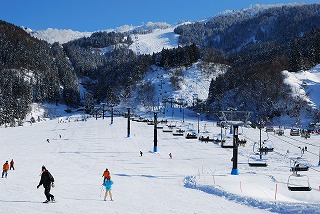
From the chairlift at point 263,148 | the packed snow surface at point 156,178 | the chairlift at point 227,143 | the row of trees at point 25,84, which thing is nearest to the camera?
the packed snow surface at point 156,178

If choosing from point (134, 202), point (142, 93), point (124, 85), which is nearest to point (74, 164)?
point (134, 202)

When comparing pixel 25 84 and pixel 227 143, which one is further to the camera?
pixel 25 84

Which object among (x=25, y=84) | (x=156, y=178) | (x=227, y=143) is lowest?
(x=156, y=178)

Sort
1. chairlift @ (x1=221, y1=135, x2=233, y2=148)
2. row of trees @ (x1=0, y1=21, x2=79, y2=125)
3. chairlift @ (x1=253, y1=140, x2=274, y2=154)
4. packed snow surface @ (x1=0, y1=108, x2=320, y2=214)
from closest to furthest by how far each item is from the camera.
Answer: packed snow surface @ (x1=0, y1=108, x2=320, y2=214) → chairlift @ (x1=253, y1=140, x2=274, y2=154) → chairlift @ (x1=221, y1=135, x2=233, y2=148) → row of trees @ (x1=0, y1=21, x2=79, y2=125)

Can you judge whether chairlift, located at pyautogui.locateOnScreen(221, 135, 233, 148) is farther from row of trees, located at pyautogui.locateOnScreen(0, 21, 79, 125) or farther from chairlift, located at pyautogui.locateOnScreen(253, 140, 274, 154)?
row of trees, located at pyautogui.locateOnScreen(0, 21, 79, 125)

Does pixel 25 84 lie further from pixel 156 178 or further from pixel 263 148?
pixel 156 178

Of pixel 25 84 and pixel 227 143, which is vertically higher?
Answer: pixel 25 84

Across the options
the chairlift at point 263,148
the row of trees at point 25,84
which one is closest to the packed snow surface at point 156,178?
the chairlift at point 263,148

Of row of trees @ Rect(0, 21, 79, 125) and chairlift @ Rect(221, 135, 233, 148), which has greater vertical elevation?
row of trees @ Rect(0, 21, 79, 125)

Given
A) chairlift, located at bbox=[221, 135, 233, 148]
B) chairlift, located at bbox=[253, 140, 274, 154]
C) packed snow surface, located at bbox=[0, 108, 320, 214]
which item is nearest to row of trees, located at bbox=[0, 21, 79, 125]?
packed snow surface, located at bbox=[0, 108, 320, 214]

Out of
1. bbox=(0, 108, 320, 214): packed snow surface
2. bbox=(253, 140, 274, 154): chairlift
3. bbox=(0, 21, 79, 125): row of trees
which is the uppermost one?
bbox=(0, 21, 79, 125): row of trees

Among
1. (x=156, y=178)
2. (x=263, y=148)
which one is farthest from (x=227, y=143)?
(x=156, y=178)

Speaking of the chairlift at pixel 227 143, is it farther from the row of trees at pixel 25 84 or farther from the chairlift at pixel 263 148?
the row of trees at pixel 25 84

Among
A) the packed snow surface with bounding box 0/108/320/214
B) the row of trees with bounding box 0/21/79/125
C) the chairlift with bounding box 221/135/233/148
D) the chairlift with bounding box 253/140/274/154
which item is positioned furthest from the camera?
the row of trees with bounding box 0/21/79/125
